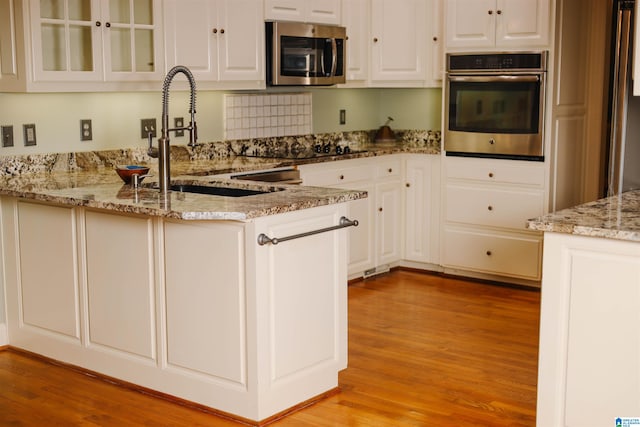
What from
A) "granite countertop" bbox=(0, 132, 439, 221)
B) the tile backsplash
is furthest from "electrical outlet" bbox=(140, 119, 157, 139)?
the tile backsplash

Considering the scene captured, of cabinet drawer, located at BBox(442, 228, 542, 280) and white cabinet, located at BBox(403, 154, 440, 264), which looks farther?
white cabinet, located at BBox(403, 154, 440, 264)

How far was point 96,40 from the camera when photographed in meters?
4.20

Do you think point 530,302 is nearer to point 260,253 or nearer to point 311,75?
point 311,75

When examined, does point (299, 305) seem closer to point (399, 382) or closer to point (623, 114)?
point (399, 382)

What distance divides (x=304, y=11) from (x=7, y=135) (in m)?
2.01

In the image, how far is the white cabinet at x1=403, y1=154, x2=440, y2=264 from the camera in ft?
19.3

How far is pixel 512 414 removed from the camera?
3451mm

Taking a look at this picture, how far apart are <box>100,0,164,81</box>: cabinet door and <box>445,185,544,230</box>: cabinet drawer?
2236 mm

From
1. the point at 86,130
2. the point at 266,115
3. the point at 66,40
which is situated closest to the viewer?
the point at 66,40

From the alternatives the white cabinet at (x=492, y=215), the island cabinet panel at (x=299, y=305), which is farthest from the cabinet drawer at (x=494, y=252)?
the island cabinet panel at (x=299, y=305)

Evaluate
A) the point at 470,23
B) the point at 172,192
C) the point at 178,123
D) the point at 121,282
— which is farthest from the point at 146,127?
the point at 470,23

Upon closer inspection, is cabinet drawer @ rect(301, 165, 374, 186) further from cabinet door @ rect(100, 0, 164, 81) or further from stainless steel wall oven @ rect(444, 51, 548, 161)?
cabinet door @ rect(100, 0, 164, 81)

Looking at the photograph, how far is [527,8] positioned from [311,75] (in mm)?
1391

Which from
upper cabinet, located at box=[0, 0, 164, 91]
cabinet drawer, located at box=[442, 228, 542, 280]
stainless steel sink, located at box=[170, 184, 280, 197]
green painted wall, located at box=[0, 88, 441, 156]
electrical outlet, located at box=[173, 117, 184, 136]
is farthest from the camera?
cabinet drawer, located at box=[442, 228, 542, 280]
